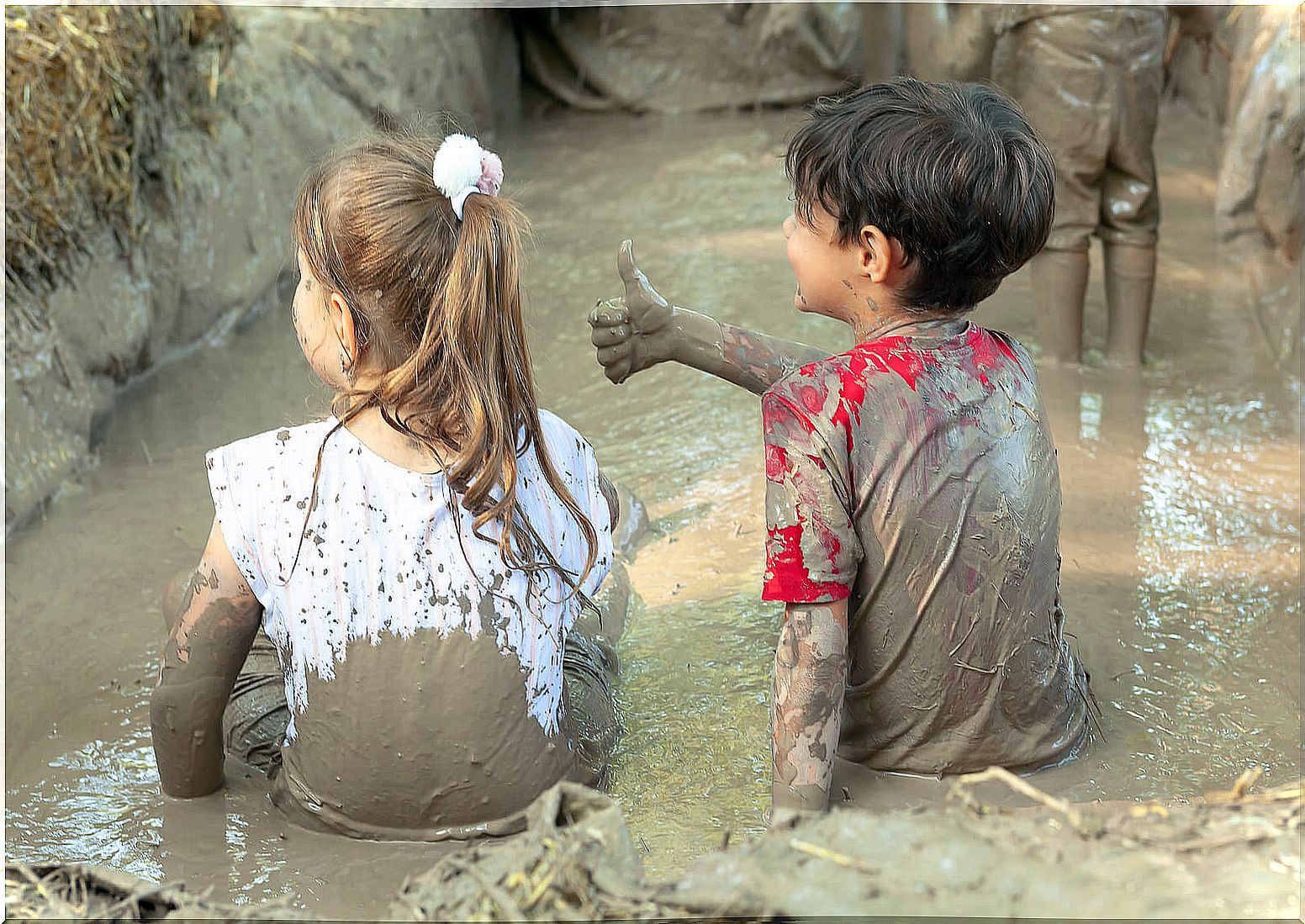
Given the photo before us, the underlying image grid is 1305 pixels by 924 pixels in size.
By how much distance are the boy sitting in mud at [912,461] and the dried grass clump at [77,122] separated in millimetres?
2190

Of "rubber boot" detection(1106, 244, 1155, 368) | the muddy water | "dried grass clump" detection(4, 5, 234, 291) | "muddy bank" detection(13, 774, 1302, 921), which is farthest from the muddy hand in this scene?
"rubber boot" detection(1106, 244, 1155, 368)

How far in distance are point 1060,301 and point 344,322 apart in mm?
2521

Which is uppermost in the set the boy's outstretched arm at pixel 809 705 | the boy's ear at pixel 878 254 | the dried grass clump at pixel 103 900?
the boy's ear at pixel 878 254

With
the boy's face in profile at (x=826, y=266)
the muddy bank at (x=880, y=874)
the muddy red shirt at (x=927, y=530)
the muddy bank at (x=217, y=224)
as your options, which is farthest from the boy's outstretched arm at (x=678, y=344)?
the muddy bank at (x=880, y=874)

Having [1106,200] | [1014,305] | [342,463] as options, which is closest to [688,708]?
[342,463]

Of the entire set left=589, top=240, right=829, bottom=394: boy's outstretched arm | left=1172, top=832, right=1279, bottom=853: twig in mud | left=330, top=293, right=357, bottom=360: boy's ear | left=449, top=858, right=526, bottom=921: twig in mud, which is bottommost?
left=449, top=858, right=526, bottom=921: twig in mud

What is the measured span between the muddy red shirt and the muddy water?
0.13 meters

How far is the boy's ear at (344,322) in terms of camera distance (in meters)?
1.77

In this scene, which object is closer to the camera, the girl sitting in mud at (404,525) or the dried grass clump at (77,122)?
the girl sitting in mud at (404,525)

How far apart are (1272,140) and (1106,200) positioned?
90cm

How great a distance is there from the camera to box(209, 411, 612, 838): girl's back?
1761 mm

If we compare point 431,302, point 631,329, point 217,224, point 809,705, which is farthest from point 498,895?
point 217,224

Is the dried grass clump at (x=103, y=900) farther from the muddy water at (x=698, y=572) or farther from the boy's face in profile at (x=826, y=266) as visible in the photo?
the boy's face in profile at (x=826, y=266)

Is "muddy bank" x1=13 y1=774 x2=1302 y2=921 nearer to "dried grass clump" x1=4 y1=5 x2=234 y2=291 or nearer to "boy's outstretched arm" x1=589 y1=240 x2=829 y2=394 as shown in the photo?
"boy's outstretched arm" x1=589 y1=240 x2=829 y2=394
